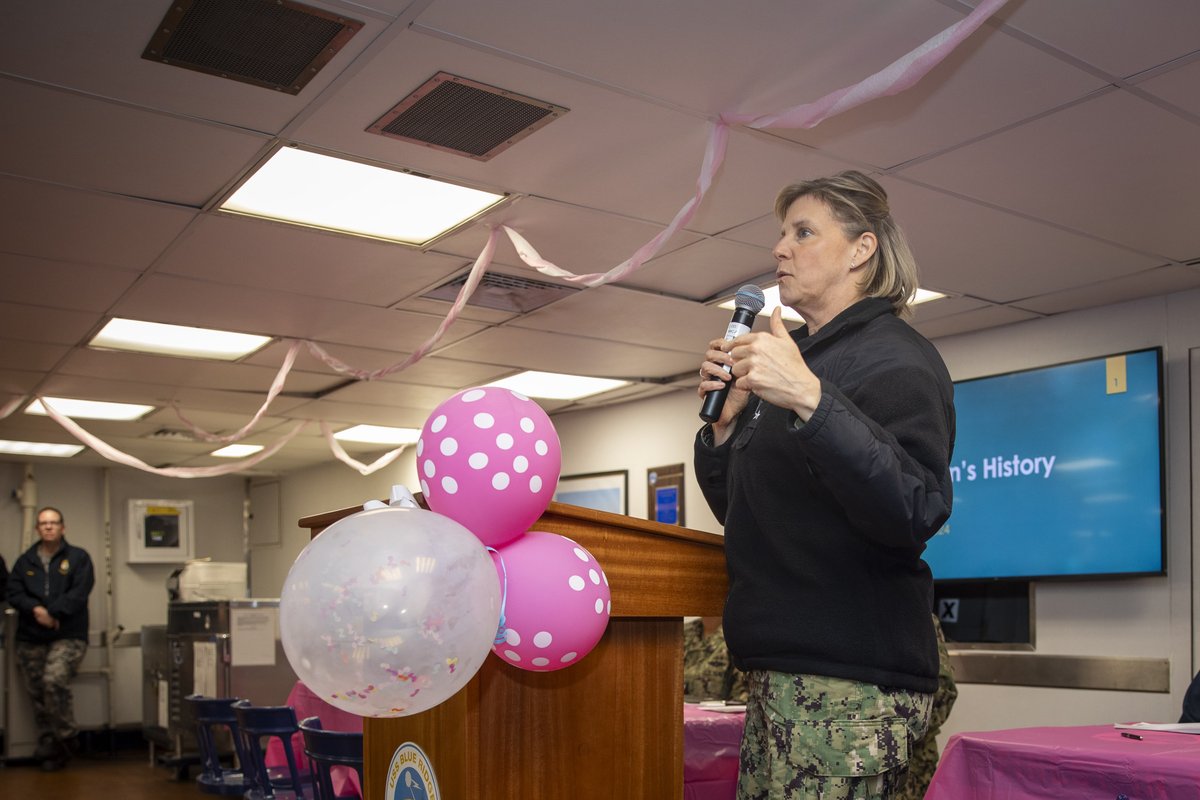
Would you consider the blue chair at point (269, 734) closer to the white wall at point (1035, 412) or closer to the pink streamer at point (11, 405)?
the white wall at point (1035, 412)

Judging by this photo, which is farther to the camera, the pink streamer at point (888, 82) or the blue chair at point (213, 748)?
the blue chair at point (213, 748)

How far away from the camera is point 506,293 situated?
506 cm

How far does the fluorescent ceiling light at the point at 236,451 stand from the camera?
31.8ft

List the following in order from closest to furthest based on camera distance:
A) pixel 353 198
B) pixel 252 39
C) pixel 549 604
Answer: pixel 549 604 → pixel 252 39 → pixel 353 198

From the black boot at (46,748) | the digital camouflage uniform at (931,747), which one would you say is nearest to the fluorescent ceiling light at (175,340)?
the digital camouflage uniform at (931,747)

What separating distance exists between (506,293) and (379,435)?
427 cm

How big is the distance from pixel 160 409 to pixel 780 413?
6.97m

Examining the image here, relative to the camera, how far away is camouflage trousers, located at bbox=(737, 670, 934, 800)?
4.86ft

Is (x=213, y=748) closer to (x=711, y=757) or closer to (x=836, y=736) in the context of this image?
(x=711, y=757)

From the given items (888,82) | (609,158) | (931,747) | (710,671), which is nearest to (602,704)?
(888,82)

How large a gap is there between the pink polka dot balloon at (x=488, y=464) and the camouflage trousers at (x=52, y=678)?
7.85 metres

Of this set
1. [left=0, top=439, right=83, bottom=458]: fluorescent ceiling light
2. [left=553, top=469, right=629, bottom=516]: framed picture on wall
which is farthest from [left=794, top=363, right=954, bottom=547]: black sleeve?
[left=0, top=439, right=83, bottom=458]: fluorescent ceiling light

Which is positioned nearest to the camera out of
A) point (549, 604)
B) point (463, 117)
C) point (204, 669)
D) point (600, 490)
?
point (549, 604)

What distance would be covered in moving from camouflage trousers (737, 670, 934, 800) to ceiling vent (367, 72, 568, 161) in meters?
1.96
